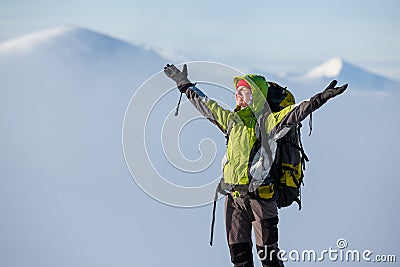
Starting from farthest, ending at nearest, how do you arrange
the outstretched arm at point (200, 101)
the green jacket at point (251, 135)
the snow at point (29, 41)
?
the snow at point (29, 41) < the outstretched arm at point (200, 101) < the green jacket at point (251, 135)

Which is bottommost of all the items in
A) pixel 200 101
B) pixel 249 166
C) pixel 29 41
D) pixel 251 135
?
pixel 249 166

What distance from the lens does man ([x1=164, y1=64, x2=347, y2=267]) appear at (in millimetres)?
6781

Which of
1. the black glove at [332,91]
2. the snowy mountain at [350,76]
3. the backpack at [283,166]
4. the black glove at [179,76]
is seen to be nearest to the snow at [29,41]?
the snowy mountain at [350,76]

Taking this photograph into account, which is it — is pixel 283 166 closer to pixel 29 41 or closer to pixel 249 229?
pixel 249 229

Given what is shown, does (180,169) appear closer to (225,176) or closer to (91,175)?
(225,176)

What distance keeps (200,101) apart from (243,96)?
43 centimetres

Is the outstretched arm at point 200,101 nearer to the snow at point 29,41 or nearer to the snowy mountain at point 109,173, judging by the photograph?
the snowy mountain at point 109,173

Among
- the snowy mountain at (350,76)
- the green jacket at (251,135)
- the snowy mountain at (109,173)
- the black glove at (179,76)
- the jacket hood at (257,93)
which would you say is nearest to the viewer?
the green jacket at (251,135)

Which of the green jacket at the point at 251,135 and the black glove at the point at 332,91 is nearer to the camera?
the black glove at the point at 332,91

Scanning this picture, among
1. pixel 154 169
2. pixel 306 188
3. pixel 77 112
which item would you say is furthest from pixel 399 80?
pixel 154 169

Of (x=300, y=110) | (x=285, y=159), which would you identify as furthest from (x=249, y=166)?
(x=300, y=110)

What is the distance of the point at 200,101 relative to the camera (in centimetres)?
714

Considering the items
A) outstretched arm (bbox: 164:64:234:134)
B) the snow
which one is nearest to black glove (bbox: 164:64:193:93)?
outstretched arm (bbox: 164:64:234:134)

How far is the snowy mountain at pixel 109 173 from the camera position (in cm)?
1470
